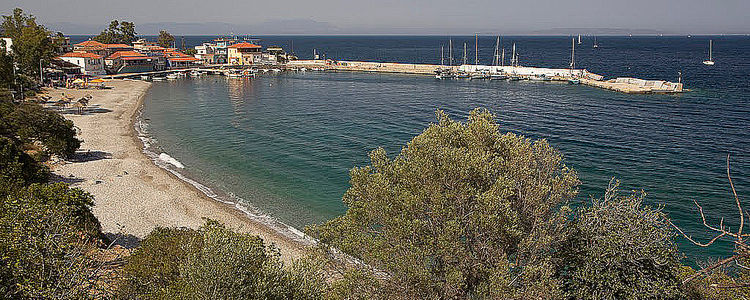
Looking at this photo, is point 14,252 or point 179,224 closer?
point 14,252

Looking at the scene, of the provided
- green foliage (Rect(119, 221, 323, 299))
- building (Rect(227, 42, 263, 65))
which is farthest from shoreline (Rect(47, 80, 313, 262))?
building (Rect(227, 42, 263, 65))

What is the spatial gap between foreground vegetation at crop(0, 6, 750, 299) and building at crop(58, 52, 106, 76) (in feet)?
271

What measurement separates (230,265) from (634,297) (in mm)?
10440

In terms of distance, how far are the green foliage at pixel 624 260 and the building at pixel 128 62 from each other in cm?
10065

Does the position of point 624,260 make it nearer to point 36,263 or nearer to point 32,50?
point 36,263

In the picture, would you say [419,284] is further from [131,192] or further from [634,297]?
[131,192]

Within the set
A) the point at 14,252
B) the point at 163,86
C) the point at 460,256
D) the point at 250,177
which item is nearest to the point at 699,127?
the point at 250,177

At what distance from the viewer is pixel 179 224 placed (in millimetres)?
26188

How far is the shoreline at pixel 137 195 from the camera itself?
83.1ft

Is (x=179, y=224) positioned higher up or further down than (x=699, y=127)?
further down

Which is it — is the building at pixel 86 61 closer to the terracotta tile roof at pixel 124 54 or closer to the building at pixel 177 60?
the terracotta tile roof at pixel 124 54

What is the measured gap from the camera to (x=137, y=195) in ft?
99.1

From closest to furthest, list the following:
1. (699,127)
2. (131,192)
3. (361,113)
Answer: (131,192) < (699,127) < (361,113)

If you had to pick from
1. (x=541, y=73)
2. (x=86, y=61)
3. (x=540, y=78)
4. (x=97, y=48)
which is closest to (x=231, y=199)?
(x=86, y=61)
